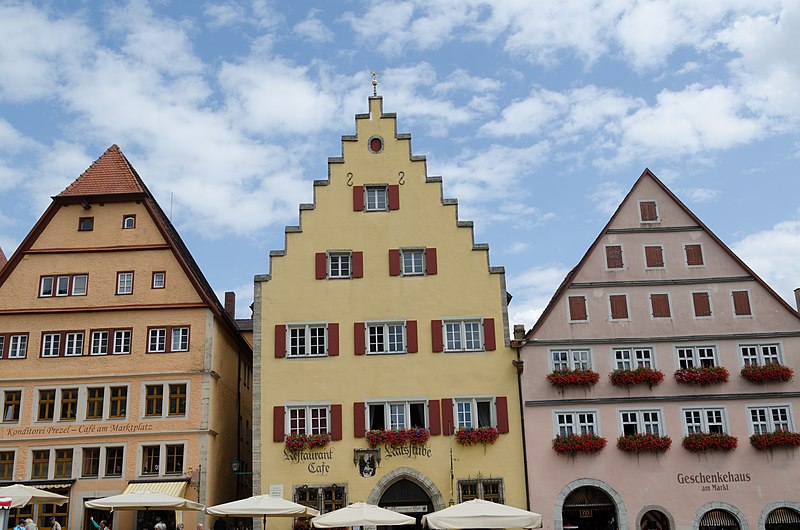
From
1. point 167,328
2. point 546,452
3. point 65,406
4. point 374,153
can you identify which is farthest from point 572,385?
point 65,406

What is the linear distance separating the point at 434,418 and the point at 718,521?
33.6 feet

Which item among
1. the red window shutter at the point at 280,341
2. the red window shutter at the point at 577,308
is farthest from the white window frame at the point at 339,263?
the red window shutter at the point at 577,308

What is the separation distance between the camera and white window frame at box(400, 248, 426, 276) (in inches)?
1357

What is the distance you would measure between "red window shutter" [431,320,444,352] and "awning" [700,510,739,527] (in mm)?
10689

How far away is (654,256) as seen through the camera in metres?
34.1

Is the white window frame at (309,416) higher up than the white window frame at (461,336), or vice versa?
the white window frame at (461,336)

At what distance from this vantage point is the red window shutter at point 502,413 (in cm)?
3238

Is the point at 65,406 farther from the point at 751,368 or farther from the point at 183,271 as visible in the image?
the point at 751,368

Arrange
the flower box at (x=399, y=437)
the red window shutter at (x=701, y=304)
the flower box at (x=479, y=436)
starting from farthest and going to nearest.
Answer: the red window shutter at (x=701, y=304), the flower box at (x=399, y=437), the flower box at (x=479, y=436)

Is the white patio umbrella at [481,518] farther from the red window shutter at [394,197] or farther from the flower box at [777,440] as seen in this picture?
the red window shutter at [394,197]

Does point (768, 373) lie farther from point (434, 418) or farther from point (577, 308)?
point (434, 418)

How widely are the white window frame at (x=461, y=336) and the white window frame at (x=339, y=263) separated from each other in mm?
4090

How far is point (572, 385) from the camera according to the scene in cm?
3269

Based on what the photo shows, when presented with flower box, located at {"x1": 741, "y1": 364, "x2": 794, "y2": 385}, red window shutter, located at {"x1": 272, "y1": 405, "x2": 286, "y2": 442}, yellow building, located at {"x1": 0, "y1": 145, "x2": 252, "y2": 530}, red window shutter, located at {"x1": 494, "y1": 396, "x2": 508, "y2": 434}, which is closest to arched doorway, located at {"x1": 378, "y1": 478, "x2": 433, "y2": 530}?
red window shutter, located at {"x1": 494, "y1": 396, "x2": 508, "y2": 434}
